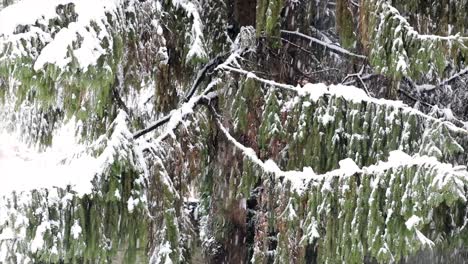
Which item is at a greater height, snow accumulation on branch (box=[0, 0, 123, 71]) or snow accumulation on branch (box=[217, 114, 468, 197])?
snow accumulation on branch (box=[0, 0, 123, 71])

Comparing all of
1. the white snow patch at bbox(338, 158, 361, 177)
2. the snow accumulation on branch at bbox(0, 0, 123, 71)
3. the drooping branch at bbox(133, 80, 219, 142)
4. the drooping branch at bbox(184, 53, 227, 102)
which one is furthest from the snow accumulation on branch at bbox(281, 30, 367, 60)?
the snow accumulation on branch at bbox(0, 0, 123, 71)

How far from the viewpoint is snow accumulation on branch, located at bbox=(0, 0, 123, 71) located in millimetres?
2580

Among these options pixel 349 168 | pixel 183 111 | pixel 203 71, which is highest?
pixel 203 71

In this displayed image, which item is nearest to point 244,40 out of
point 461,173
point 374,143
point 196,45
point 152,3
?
point 196,45

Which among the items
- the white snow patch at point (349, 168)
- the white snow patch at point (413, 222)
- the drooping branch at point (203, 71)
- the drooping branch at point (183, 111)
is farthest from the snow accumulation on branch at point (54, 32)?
the white snow patch at point (413, 222)

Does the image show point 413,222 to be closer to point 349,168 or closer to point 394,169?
point 394,169

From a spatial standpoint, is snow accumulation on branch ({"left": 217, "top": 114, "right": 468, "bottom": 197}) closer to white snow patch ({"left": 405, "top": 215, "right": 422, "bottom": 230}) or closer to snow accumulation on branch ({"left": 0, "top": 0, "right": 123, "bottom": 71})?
white snow patch ({"left": 405, "top": 215, "right": 422, "bottom": 230})

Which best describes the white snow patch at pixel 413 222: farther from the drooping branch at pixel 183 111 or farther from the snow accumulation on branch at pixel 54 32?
the snow accumulation on branch at pixel 54 32

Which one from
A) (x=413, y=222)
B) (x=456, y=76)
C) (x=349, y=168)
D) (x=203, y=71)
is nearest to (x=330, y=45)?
(x=203, y=71)

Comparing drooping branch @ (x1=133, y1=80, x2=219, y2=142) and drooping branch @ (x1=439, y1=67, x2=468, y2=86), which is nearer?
drooping branch @ (x1=133, y1=80, x2=219, y2=142)

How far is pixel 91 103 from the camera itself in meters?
2.87

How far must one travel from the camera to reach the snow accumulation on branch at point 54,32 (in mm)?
2580

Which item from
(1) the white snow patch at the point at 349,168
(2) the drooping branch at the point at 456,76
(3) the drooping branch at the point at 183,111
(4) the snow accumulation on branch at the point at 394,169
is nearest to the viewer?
(4) the snow accumulation on branch at the point at 394,169

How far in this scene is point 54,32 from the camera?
272 cm
